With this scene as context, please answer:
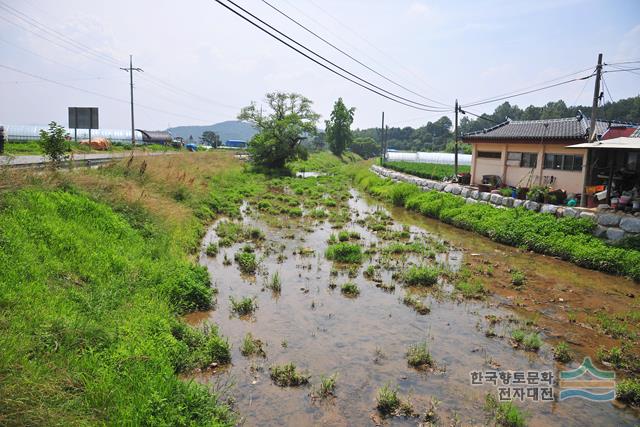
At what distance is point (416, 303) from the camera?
11883mm

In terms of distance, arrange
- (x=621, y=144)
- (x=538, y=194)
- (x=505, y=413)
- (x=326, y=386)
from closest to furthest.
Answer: (x=505, y=413) < (x=326, y=386) < (x=621, y=144) < (x=538, y=194)

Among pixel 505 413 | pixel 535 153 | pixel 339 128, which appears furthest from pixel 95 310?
pixel 339 128

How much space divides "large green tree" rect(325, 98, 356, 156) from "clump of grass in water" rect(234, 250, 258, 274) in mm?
67743

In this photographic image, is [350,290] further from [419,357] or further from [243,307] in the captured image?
[419,357]

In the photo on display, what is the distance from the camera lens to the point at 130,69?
49.7 meters

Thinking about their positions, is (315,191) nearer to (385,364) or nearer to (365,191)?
(365,191)

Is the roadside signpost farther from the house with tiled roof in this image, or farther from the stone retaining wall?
the stone retaining wall

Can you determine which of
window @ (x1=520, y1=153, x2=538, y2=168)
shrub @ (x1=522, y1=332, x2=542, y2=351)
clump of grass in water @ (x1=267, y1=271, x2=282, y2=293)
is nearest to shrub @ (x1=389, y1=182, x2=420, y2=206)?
window @ (x1=520, y1=153, x2=538, y2=168)

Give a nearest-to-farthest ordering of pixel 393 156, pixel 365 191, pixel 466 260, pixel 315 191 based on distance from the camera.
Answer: pixel 466 260 < pixel 315 191 < pixel 365 191 < pixel 393 156

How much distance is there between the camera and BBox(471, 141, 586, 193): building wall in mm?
22703

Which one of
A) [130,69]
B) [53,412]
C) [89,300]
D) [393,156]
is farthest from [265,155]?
[53,412]

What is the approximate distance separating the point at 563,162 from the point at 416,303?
55.1 feet

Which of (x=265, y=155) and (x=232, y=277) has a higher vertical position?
(x=265, y=155)

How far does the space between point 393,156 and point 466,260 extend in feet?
200
